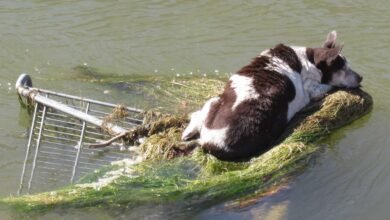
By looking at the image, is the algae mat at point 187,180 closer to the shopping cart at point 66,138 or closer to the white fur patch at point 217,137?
the white fur patch at point 217,137

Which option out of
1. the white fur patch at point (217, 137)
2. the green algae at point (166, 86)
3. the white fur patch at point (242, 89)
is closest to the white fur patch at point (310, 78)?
the white fur patch at point (242, 89)

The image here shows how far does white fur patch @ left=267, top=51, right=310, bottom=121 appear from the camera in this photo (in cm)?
679

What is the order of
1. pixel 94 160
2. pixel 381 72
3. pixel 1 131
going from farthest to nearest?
pixel 381 72 < pixel 1 131 < pixel 94 160

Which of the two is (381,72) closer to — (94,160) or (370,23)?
(370,23)

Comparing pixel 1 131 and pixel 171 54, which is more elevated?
pixel 171 54

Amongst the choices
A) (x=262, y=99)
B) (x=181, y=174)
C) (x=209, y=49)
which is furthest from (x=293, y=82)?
(x=209, y=49)

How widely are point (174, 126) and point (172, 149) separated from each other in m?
0.45

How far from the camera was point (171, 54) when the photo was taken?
384 inches

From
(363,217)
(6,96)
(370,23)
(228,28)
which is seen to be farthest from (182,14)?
(363,217)

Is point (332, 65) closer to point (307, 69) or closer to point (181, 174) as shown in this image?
point (307, 69)

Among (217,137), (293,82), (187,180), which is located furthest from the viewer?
(293,82)

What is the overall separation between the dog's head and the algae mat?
2.50 feet

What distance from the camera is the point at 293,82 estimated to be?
6.86 meters

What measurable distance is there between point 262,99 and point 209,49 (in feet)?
11.4
